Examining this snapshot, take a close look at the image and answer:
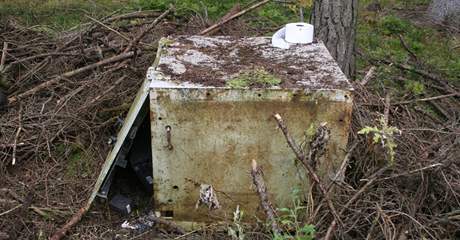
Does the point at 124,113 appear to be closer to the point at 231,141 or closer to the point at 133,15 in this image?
the point at 231,141

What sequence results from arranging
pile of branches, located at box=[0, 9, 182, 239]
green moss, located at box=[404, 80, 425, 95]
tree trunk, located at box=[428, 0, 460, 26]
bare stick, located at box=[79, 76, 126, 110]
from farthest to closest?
tree trunk, located at box=[428, 0, 460, 26] → green moss, located at box=[404, 80, 425, 95] → bare stick, located at box=[79, 76, 126, 110] → pile of branches, located at box=[0, 9, 182, 239]

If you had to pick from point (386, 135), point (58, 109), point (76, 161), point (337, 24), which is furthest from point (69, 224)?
point (337, 24)

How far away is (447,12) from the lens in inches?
273

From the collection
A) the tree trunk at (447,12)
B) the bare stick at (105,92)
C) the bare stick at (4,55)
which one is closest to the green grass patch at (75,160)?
the bare stick at (105,92)

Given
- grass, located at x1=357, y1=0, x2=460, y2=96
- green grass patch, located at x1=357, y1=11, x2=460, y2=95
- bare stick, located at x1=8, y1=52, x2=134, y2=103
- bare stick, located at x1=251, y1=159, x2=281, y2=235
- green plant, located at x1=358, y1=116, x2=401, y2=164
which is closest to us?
bare stick, located at x1=251, y1=159, x2=281, y2=235

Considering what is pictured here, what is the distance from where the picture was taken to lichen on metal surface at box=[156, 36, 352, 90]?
9.05 feet

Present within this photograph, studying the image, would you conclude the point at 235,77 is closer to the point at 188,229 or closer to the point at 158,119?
the point at 158,119

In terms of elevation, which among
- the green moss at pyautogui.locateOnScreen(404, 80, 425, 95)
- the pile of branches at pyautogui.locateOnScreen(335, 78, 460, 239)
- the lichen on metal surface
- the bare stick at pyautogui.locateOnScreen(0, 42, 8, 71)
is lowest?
the green moss at pyautogui.locateOnScreen(404, 80, 425, 95)

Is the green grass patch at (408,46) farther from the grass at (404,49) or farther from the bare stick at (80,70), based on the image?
the bare stick at (80,70)

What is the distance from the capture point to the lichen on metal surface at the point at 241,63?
2.76 meters

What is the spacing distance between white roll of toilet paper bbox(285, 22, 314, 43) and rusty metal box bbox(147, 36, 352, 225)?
35 centimetres

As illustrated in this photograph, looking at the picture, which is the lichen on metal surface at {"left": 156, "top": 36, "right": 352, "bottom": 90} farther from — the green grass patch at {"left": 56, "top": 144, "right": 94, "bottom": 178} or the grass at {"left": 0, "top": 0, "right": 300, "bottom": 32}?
the grass at {"left": 0, "top": 0, "right": 300, "bottom": 32}

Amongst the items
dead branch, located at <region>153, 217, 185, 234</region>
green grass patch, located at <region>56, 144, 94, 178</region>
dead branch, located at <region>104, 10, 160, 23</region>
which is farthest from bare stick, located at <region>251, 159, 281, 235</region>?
dead branch, located at <region>104, 10, 160, 23</region>

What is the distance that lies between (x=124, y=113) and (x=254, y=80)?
4.86 ft
